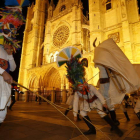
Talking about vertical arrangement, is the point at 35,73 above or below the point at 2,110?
above

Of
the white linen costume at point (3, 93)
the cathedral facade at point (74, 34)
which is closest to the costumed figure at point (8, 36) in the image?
the white linen costume at point (3, 93)

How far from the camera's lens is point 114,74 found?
7.56ft

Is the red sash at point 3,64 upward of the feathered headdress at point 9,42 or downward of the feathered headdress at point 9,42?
downward

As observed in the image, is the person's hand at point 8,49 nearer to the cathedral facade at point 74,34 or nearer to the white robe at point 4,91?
the white robe at point 4,91

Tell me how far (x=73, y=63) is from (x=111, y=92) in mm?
947

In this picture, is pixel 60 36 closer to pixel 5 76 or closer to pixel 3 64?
pixel 3 64

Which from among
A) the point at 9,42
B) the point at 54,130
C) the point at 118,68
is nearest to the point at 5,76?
the point at 9,42

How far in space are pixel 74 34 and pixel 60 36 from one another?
3.44m

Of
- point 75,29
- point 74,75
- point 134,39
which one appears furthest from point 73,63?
point 75,29

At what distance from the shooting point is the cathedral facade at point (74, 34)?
38.8 ft

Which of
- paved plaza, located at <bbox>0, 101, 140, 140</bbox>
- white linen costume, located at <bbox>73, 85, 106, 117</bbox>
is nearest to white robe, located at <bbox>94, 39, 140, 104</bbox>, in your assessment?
white linen costume, located at <bbox>73, 85, 106, 117</bbox>

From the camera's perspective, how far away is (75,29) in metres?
15.4

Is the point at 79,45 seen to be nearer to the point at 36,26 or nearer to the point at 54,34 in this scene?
the point at 54,34

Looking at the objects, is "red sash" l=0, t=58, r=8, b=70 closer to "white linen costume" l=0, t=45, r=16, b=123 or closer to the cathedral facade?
"white linen costume" l=0, t=45, r=16, b=123
